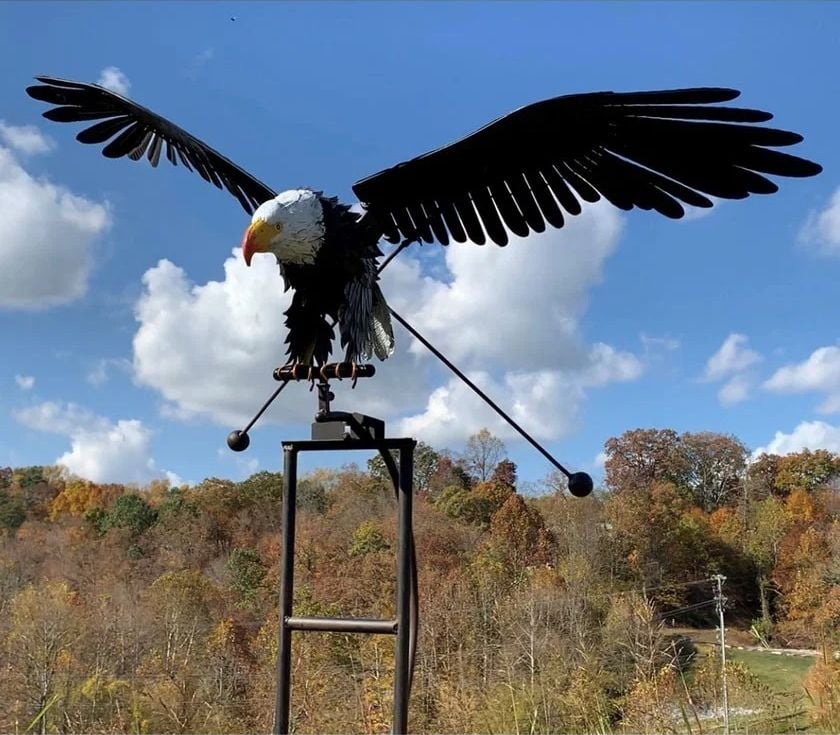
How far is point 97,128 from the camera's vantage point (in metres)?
3.11

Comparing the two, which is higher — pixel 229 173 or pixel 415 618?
pixel 229 173

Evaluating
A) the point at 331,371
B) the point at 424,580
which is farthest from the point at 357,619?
the point at 424,580

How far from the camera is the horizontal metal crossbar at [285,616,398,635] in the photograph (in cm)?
206

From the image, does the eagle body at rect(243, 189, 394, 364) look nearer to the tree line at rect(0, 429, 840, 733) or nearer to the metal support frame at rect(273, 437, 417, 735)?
the metal support frame at rect(273, 437, 417, 735)

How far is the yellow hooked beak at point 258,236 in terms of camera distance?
223 centimetres

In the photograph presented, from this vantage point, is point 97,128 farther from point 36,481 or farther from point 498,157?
point 36,481

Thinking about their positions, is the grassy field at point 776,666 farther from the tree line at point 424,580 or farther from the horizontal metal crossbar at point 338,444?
the horizontal metal crossbar at point 338,444

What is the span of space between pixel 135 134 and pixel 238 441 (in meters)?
1.43

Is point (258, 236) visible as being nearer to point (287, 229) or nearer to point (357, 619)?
point (287, 229)

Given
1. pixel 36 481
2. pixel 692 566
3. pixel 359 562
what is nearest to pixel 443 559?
pixel 359 562

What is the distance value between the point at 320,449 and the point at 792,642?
75.6ft

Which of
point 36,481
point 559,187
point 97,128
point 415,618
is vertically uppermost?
point 36,481

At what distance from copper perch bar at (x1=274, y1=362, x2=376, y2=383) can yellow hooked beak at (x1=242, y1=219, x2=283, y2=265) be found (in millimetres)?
389

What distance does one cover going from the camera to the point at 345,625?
2.12m
